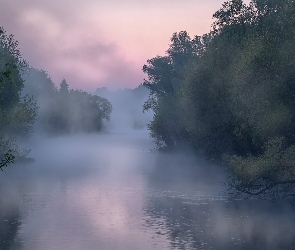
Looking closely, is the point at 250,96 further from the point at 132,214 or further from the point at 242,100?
the point at 132,214

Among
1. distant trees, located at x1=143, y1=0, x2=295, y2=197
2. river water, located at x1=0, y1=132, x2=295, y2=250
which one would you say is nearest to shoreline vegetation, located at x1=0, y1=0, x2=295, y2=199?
distant trees, located at x1=143, y1=0, x2=295, y2=197

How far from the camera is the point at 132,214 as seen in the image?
46.0 meters

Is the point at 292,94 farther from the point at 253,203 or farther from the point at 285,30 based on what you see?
the point at 253,203

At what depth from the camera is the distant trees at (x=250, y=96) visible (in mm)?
45750

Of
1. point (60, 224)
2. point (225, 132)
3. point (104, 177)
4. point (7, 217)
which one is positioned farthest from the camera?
point (104, 177)

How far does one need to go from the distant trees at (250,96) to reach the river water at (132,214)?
347cm

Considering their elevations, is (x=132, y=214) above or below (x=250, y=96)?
below

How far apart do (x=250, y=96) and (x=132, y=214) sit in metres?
14.5

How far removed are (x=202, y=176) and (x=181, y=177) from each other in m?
2.80

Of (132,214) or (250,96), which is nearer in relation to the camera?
(132,214)

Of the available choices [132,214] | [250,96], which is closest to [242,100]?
[250,96]

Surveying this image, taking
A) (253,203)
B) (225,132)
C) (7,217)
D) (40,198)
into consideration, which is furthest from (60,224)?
(225,132)

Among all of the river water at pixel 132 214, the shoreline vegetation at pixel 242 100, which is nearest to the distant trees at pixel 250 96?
the shoreline vegetation at pixel 242 100

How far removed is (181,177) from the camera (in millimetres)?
75438
